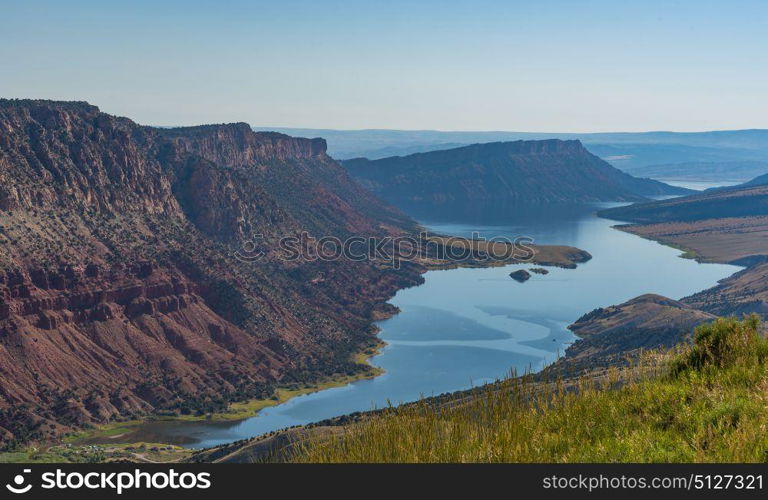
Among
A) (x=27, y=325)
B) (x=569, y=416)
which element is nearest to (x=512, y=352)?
(x=27, y=325)

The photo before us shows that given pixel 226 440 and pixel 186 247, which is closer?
pixel 226 440

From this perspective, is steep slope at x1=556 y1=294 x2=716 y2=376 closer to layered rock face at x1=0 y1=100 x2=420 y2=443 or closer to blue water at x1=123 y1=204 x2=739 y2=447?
blue water at x1=123 y1=204 x2=739 y2=447

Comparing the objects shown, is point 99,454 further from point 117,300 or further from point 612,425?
point 612,425
